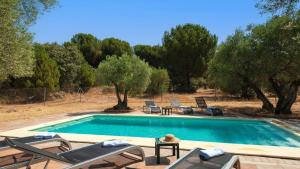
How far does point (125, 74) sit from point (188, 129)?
22.1 feet

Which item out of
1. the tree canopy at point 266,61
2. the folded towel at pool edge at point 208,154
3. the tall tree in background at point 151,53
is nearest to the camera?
the folded towel at pool edge at point 208,154

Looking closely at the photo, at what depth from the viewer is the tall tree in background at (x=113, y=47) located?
4400cm

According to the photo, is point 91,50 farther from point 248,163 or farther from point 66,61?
point 248,163

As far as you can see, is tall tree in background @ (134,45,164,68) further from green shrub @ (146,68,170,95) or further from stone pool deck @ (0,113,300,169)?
stone pool deck @ (0,113,300,169)

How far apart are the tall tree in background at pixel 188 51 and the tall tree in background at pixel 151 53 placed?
3.52 meters

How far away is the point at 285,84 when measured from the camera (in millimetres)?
18828

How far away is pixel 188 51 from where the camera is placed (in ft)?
121

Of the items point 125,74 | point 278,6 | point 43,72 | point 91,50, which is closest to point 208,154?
point 278,6

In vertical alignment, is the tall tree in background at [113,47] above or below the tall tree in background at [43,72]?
above

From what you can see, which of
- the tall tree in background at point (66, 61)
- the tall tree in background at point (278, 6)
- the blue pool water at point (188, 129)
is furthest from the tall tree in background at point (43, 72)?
the tall tree in background at point (278, 6)

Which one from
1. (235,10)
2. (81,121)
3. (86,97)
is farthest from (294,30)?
(86,97)

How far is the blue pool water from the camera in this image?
1213cm

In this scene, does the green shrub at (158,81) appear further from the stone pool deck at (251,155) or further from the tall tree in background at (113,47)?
the stone pool deck at (251,155)

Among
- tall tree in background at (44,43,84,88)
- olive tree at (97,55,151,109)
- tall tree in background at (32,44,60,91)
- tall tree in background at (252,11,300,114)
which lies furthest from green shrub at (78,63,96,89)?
tall tree in background at (252,11,300,114)
